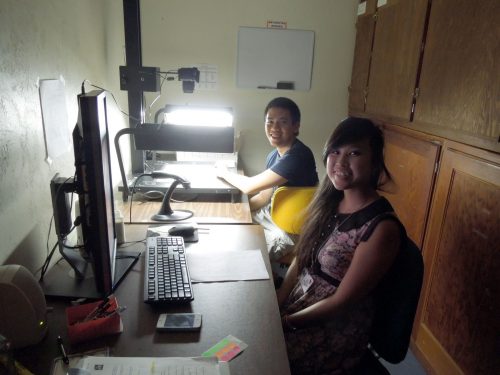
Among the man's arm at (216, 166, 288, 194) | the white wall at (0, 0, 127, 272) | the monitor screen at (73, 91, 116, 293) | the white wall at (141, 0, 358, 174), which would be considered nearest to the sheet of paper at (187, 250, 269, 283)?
the monitor screen at (73, 91, 116, 293)

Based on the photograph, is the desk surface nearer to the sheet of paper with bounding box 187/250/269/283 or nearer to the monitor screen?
the sheet of paper with bounding box 187/250/269/283

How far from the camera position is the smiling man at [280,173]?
195cm

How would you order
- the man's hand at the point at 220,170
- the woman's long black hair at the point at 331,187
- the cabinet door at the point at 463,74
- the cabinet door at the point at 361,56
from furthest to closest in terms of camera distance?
1. the cabinet door at the point at 361,56
2. the man's hand at the point at 220,170
3. the cabinet door at the point at 463,74
4. the woman's long black hair at the point at 331,187

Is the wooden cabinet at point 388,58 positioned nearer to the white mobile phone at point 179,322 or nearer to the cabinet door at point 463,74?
the cabinet door at point 463,74

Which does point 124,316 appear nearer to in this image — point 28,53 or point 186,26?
point 28,53

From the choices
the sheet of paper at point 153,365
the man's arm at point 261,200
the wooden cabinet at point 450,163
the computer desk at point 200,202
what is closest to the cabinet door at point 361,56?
the wooden cabinet at point 450,163

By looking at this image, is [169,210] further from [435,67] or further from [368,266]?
[435,67]

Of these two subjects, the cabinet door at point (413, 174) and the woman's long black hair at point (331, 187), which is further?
the cabinet door at point (413, 174)

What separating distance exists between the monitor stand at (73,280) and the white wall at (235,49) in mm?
1739

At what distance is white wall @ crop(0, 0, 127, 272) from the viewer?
1.10 m

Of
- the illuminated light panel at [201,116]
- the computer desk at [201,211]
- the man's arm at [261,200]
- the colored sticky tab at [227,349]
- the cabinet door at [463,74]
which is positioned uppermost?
the cabinet door at [463,74]

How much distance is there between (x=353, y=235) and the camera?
3.94 ft

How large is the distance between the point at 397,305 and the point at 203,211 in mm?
1096

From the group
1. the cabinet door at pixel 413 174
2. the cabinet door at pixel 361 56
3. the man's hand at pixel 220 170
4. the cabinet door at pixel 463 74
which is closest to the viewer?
the cabinet door at pixel 463 74
